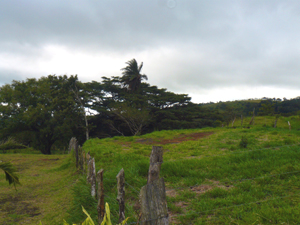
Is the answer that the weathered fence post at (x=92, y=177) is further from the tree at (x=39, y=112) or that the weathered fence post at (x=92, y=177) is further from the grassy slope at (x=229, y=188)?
the tree at (x=39, y=112)

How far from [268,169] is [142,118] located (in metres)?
19.7

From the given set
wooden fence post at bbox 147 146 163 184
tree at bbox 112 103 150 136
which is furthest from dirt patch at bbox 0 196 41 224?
tree at bbox 112 103 150 136

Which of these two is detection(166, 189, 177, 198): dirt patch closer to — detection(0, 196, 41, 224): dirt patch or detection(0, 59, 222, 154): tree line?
detection(0, 196, 41, 224): dirt patch

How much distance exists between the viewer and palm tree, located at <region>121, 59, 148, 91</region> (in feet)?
102

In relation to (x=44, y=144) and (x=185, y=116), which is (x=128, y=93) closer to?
(x=185, y=116)

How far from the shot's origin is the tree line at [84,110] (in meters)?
23.2

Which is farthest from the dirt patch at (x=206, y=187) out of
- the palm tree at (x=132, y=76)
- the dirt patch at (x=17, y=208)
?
the palm tree at (x=132, y=76)

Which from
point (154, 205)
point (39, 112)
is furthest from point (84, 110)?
point (154, 205)

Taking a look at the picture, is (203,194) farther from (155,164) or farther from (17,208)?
(17,208)

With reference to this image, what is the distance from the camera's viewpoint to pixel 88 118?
25.6 metres

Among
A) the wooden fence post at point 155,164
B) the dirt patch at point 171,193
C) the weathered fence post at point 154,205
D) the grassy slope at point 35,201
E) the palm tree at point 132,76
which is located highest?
the palm tree at point 132,76

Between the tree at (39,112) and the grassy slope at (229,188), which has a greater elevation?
the tree at (39,112)

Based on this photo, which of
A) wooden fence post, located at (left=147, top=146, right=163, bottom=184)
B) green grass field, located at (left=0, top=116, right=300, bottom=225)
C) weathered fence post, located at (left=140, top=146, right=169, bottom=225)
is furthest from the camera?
green grass field, located at (left=0, top=116, right=300, bottom=225)

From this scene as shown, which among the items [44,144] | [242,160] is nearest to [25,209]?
[242,160]
